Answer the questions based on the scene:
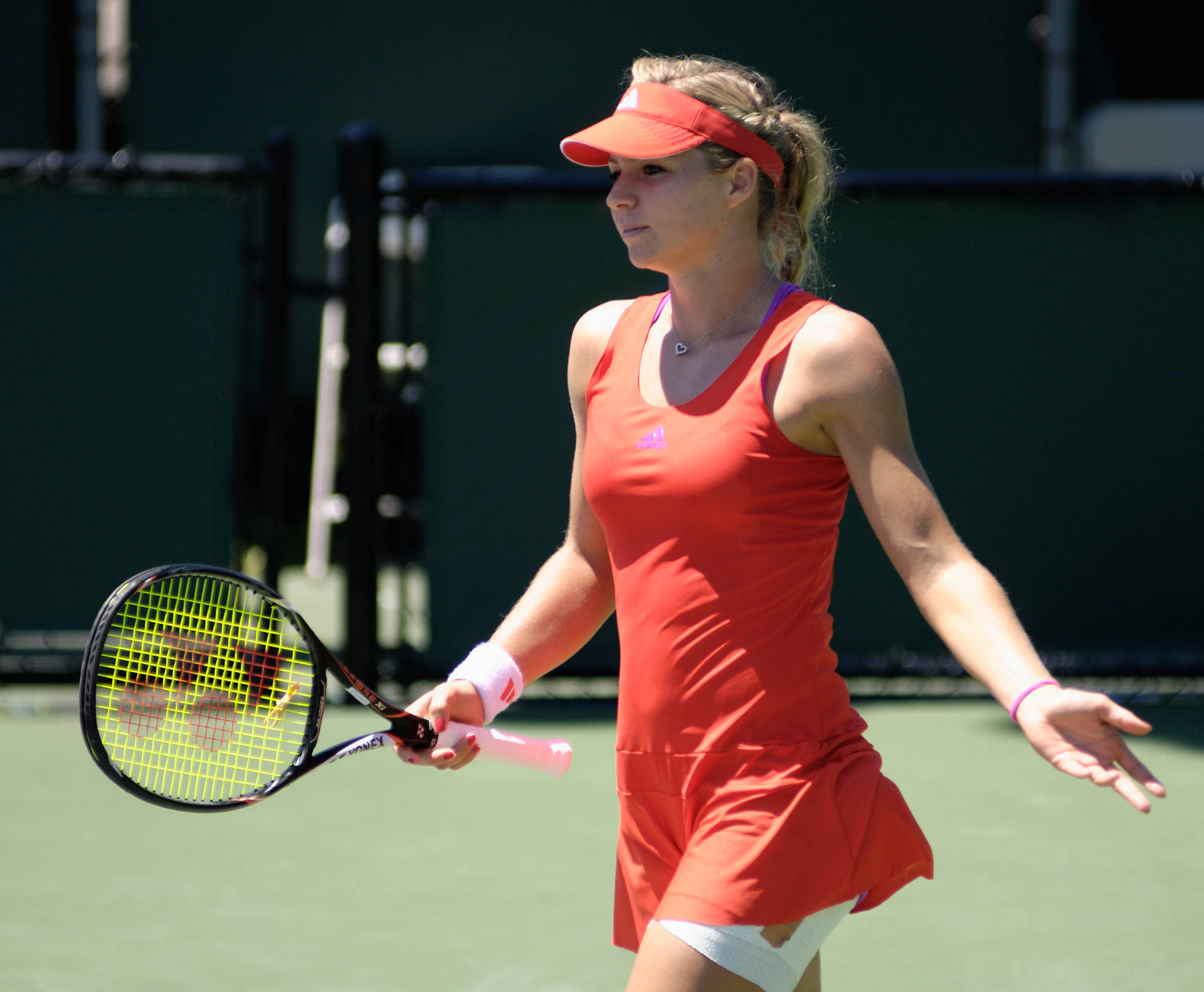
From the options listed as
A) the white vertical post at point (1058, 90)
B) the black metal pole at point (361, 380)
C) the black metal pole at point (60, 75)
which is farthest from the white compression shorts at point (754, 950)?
the black metal pole at point (60, 75)

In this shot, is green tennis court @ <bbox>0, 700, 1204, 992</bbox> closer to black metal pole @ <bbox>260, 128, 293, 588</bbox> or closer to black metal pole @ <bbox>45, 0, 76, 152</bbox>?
black metal pole @ <bbox>260, 128, 293, 588</bbox>

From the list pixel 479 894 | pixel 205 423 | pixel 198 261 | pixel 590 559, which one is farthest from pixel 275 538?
pixel 590 559

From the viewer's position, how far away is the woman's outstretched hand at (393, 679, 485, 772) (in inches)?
84.7

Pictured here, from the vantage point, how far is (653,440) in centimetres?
200

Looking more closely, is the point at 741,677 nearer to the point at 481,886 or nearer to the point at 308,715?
the point at 308,715

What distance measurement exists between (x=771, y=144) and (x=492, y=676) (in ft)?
2.68

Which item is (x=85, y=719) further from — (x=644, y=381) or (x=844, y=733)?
(x=844, y=733)

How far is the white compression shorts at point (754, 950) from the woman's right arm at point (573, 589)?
47 centimetres

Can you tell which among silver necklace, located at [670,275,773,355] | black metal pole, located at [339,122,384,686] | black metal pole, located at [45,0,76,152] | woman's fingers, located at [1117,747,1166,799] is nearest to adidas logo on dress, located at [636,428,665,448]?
silver necklace, located at [670,275,773,355]

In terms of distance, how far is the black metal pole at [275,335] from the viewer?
5.96m

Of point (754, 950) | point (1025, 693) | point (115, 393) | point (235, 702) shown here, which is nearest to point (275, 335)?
point (115, 393)

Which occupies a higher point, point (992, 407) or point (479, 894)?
point (992, 407)

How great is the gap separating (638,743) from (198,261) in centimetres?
440

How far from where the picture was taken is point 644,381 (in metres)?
2.09
